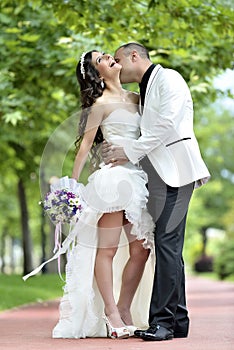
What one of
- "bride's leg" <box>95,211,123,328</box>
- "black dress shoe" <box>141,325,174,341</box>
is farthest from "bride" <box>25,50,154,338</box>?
"black dress shoe" <box>141,325,174,341</box>

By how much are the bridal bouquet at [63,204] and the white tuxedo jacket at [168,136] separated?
1.99ft

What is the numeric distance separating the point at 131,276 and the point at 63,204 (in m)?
0.99

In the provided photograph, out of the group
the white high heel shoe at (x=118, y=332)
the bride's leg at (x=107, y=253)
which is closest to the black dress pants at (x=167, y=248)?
the white high heel shoe at (x=118, y=332)

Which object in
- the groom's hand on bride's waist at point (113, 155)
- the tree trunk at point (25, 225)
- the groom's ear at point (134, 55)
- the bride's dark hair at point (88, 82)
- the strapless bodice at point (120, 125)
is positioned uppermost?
the groom's ear at point (134, 55)

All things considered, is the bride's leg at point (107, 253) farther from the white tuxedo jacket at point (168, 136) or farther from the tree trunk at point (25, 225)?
the tree trunk at point (25, 225)

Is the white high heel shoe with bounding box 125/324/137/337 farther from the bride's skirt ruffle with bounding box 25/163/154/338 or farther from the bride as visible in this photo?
the bride's skirt ruffle with bounding box 25/163/154/338

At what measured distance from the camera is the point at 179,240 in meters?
7.38

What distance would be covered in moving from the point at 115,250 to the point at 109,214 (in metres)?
0.38

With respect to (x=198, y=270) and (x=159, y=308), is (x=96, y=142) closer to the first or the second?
(x=159, y=308)

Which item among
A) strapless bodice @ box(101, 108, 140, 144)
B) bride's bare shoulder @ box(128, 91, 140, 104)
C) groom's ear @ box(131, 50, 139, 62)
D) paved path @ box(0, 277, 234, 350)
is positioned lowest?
paved path @ box(0, 277, 234, 350)

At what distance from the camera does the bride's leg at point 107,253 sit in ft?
25.0

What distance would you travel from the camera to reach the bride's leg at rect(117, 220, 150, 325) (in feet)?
25.7

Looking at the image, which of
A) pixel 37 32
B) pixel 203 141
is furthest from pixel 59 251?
pixel 203 141

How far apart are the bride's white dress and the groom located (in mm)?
145
